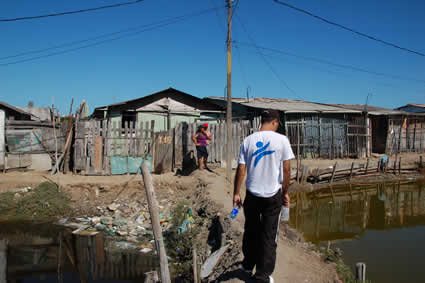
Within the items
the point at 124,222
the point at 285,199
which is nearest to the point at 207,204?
the point at 124,222

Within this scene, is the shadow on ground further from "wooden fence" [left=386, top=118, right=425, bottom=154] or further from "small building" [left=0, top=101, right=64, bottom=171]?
"wooden fence" [left=386, top=118, right=425, bottom=154]

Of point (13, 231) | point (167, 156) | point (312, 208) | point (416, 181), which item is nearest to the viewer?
point (13, 231)

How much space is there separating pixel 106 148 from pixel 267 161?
8.13 m

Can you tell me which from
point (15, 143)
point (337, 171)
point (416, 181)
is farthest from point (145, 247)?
point (416, 181)

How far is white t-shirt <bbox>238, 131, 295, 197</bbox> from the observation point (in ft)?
10.0

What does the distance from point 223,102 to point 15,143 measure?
1109 centimetres

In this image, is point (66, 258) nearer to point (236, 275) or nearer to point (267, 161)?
point (236, 275)

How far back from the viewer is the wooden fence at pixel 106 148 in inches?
395

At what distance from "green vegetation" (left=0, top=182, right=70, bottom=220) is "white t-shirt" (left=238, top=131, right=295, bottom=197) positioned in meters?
7.51

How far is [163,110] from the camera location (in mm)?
14188

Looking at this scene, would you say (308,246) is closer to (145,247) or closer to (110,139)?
(145,247)

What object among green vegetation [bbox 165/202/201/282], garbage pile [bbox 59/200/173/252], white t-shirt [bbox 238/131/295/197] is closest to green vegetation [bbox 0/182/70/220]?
garbage pile [bbox 59/200/173/252]

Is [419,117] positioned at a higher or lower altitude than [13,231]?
higher

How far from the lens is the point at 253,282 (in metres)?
3.49
